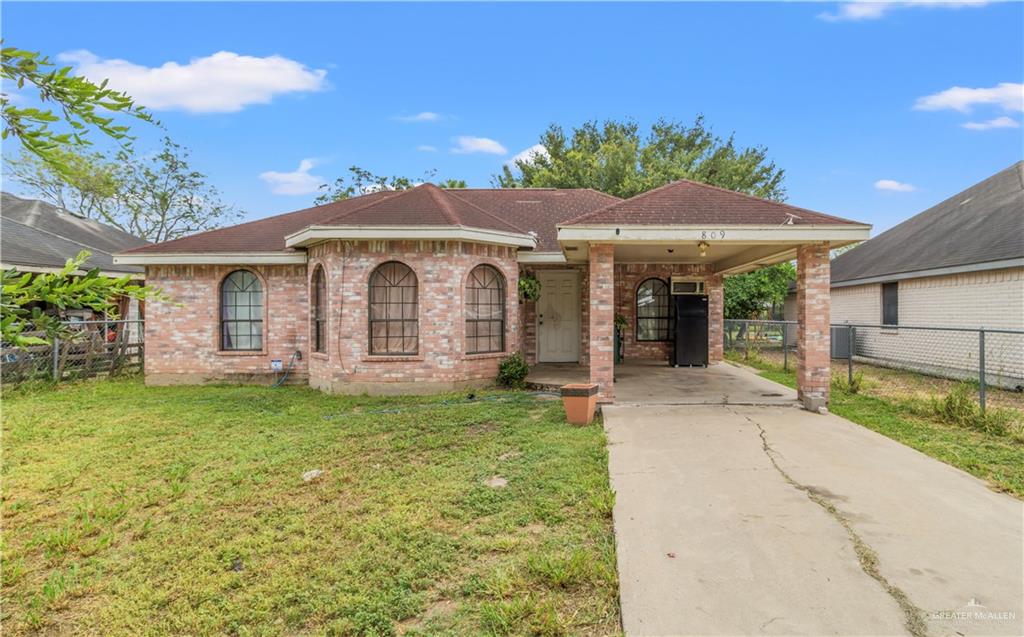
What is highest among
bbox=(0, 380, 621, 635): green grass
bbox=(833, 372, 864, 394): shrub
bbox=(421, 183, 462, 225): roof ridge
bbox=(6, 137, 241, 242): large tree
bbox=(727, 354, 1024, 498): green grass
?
bbox=(6, 137, 241, 242): large tree

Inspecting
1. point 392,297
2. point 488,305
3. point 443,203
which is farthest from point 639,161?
point 392,297

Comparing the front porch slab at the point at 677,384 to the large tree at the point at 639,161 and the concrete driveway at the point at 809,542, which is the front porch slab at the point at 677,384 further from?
the large tree at the point at 639,161

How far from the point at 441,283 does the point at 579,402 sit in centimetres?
370

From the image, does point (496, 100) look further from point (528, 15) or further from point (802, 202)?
point (802, 202)

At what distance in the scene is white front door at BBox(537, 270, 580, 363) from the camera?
11680mm

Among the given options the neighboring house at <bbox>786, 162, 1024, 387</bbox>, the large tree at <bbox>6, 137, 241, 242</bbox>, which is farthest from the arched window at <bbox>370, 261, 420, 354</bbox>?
the large tree at <bbox>6, 137, 241, 242</bbox>

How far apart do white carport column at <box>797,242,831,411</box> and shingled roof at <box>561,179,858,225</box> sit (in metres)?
0.57

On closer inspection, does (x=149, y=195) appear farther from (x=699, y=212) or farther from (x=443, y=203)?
(x=699, y=212)

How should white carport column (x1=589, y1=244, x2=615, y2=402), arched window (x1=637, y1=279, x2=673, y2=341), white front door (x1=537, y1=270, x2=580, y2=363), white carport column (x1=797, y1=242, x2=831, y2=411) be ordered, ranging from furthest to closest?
Answer: arched window (x1=637, y1=279, x2=673, y2=341), white front door (x1=537, y1=270, x2=580, y2=363), white carport column (x1=589, y1=244, x2=615, y2=402), white carport column (x1=797, y1=242, x2=831, y2=411)

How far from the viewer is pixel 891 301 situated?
45.3 feet

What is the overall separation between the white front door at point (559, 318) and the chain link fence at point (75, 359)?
8.74 meters

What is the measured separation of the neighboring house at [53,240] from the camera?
12594 mm

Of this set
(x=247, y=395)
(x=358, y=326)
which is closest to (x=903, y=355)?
(x=358, y=326)

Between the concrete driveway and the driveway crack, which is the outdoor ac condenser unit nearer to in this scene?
the concrete driveway
